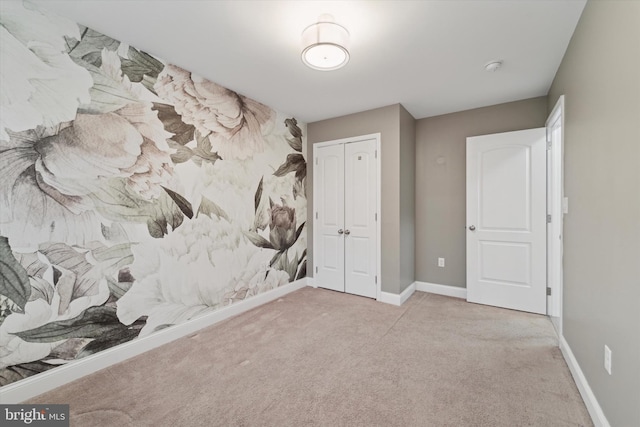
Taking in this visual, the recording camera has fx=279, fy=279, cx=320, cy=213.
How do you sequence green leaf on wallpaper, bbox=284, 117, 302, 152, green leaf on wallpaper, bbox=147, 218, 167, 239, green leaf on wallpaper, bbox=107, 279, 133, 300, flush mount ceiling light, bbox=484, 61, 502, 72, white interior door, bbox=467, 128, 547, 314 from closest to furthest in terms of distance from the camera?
green leaf on wallpaper, bbox=107, 279, 133, 300
green leaf on wallpaper, bbox=147, 218, 167, 239
flush mount ceiling light, bbox=484, 61, 502, 72
white interior door, bbox=467, 128, 547, 314
green leaf on wallpaper, bbox=284, 117, 302, 152

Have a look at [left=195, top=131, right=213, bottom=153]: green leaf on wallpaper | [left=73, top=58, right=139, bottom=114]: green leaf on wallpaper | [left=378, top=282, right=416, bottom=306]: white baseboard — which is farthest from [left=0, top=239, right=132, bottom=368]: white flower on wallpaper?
[left=378, top=282, right=416, bottom=306]: white baseboard

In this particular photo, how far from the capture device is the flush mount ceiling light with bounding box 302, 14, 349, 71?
1.85 meters

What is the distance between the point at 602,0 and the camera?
153 centimetres

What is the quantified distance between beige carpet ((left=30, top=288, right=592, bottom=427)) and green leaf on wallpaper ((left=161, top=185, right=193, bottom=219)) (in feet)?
3.80

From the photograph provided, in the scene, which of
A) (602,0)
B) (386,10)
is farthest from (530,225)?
(386,10)

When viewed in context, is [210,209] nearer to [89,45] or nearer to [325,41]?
[89,45]

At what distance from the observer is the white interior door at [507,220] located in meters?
3.08

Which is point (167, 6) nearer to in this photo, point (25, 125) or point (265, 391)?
point (25, 125)

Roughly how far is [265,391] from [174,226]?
159cm

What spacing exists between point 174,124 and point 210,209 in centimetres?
86

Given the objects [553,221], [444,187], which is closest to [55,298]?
[444,187]

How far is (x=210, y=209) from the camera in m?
2.85

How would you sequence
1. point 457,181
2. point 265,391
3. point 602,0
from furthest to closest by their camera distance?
point 457,181
point 265,391
point 602,0

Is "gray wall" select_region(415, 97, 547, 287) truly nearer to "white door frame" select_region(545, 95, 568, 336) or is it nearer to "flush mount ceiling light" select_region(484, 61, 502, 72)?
"white door frame" select_region(545, 95, 568, 336)
